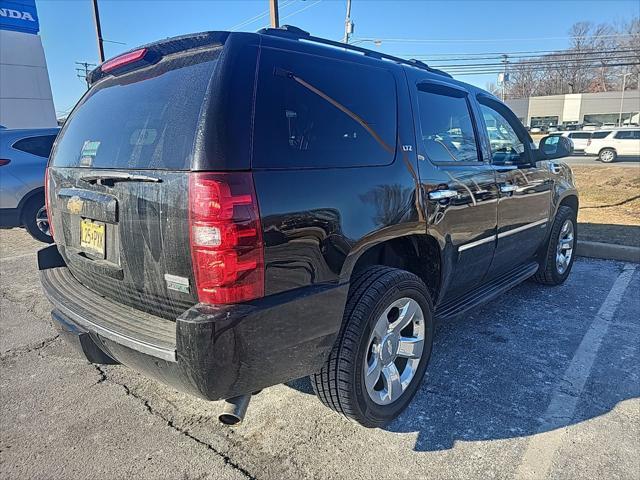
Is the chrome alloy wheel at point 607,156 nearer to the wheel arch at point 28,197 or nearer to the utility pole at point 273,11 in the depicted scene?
the utility pole at point 273,11

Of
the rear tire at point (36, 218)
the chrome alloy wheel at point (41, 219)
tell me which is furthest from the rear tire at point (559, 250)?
the chrome alloy wheel at point (41, 219)

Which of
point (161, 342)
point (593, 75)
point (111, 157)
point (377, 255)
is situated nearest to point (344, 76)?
point (377, 255)

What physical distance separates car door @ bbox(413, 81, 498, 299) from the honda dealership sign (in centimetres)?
2010

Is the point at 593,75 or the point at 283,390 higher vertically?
the point at 593,75

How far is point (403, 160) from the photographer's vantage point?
256cm

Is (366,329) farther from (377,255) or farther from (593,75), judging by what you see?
(593,75)

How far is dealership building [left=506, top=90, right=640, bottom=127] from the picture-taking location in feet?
200

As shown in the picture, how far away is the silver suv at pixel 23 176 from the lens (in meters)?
6.67

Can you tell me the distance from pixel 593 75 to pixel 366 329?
88445 mm

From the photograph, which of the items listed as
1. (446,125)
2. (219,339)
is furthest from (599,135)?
(219,339)

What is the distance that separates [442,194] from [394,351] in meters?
1.02

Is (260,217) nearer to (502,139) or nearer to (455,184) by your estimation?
(455,184)

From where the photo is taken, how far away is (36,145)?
6957mm

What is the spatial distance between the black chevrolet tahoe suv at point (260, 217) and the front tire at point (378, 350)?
1 centimetres
